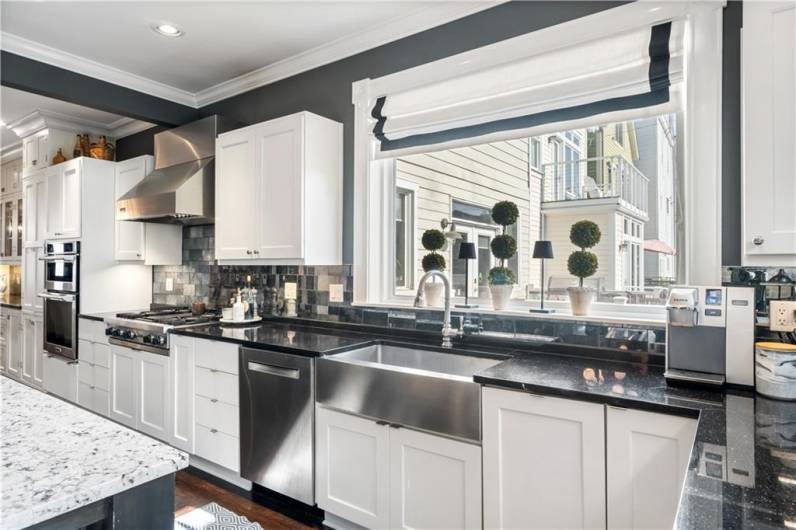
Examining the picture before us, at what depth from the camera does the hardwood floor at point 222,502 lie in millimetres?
2387

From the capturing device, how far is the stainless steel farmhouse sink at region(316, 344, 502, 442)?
185 centimetres

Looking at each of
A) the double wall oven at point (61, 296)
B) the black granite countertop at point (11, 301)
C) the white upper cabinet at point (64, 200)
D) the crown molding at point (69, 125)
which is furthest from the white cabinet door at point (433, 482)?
the black granite countertop at point (11, 301)

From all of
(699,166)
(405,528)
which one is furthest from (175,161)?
(699,166)

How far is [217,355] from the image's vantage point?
9.05 feet

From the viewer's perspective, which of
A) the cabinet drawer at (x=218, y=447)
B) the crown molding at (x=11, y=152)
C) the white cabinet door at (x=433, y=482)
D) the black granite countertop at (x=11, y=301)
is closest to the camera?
the white cabinet door at (x=433, y=482)

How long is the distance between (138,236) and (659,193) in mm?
4030

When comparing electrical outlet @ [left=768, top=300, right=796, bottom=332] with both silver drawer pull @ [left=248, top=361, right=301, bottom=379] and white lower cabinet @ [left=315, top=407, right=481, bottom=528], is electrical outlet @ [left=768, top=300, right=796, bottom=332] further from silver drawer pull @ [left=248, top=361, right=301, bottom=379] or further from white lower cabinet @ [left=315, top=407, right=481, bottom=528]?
silver drawer pull @ [left=248, top=361, right=301, bottom=379]

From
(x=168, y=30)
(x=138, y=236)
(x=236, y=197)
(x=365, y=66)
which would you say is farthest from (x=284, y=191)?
(x=138, y=236)

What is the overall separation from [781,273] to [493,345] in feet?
3.96

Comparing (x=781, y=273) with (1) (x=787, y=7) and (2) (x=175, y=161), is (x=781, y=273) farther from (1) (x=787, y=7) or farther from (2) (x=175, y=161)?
(2) (x=175, y=161)

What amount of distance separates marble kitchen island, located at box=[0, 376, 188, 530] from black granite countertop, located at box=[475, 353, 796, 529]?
893 mm

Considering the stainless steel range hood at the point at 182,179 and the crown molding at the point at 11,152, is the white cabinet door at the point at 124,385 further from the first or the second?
the crown molding at the point at 11,152

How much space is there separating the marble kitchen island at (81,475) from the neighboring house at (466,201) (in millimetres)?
2030

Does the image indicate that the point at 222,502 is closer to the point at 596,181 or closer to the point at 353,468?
the point at 353,468
